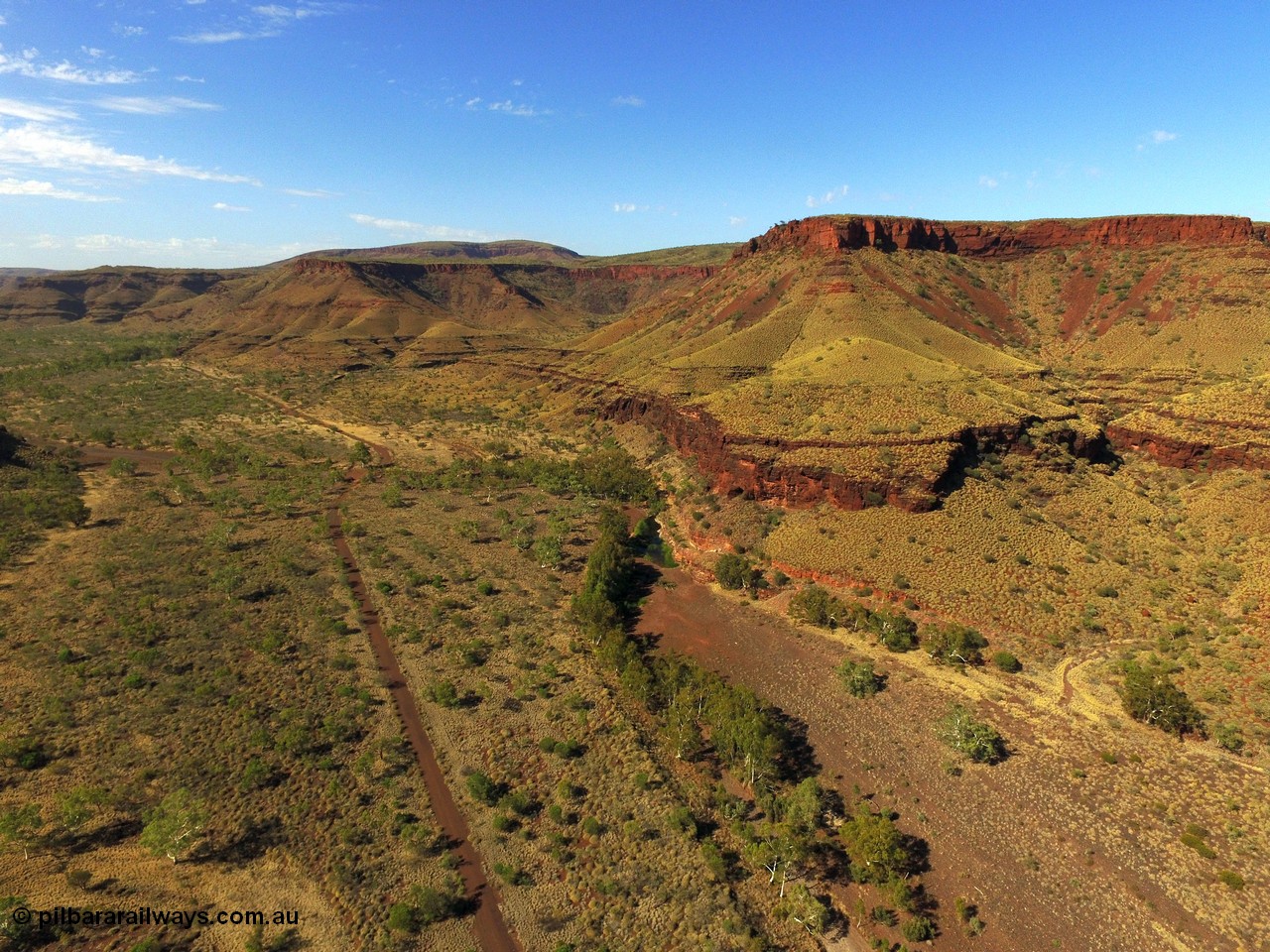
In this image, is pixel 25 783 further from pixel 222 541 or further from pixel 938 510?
pixel 938 510

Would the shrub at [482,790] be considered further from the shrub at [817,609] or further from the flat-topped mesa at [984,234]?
the flat-topped mesa at [984,234]

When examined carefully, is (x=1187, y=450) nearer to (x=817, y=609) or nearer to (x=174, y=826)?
(x=817, y=609)

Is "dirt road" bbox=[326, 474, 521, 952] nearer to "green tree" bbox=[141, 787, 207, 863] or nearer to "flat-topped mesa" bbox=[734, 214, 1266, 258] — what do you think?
"green tree" bbox=[141, 787, 207, 863]

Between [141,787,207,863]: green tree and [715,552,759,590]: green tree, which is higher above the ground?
[715,552,759,590]: green tree

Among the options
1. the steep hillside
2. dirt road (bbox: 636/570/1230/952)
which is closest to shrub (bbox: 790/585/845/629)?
dirt road (bbox: 636/570/1230/952)

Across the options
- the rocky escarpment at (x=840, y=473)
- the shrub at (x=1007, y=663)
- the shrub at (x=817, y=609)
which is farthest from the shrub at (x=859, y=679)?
the rocky escarpment at (x=840, y=473)

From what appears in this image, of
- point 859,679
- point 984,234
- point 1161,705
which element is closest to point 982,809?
point 859,679
